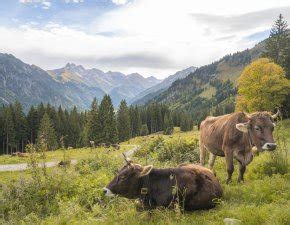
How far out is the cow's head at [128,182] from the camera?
9.41 m

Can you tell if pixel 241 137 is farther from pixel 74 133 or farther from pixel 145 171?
pixel 74 133

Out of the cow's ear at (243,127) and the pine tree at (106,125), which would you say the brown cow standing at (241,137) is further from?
the pine tree at (106,125)

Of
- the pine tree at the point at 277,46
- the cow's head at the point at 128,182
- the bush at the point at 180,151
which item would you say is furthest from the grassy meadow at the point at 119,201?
the pine tree at the point at 277,46

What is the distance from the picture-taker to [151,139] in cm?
2856

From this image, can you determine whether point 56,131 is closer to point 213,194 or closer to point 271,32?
point 271,32

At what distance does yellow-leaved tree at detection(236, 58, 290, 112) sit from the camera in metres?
58.7

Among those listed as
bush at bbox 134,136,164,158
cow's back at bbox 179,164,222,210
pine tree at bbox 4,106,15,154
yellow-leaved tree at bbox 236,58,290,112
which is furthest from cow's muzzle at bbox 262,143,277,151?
pine tree at bbox 4,106,15,154

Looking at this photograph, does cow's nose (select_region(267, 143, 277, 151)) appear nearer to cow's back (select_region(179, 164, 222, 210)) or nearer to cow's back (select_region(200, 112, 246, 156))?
cow's back (select_region(200, 112, 246, 156))

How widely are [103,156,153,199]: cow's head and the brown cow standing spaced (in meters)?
3.19

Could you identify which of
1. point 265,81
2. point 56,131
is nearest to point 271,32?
point 265,81

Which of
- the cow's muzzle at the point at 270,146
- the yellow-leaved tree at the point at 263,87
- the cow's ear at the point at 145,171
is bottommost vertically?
the cow's ear at the point at 145,171

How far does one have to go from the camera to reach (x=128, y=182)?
9469 millimetres

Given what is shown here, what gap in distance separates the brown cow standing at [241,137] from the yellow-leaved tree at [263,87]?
47.0m

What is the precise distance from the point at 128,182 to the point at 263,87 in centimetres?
5387
